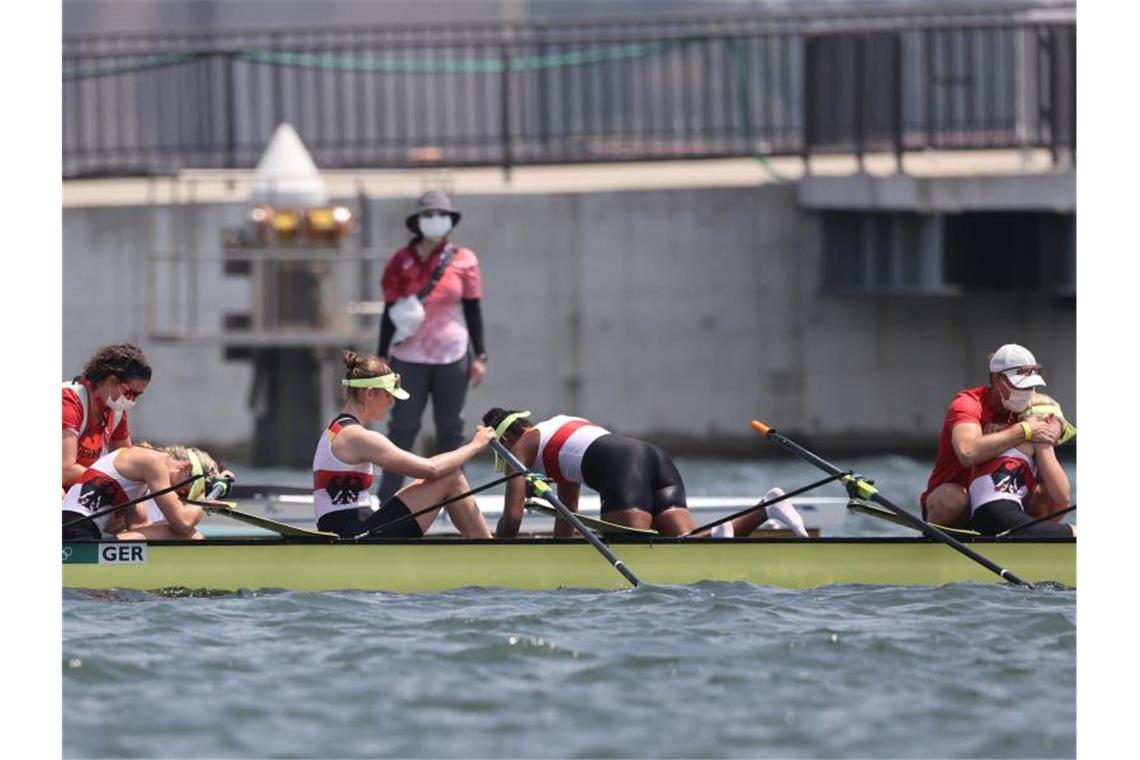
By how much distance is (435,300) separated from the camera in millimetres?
13703

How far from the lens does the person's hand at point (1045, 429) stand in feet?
37.0

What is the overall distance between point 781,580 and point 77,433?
132 inches

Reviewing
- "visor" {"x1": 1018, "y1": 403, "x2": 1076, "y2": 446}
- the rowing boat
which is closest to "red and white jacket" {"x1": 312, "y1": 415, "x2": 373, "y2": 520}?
the rowing boat

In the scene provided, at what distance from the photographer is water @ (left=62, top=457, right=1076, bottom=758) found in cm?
821

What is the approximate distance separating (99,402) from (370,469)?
1.31m

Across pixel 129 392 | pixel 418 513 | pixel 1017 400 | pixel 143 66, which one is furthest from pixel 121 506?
pixel 143 66

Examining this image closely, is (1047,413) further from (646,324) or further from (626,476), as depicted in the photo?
(646,324)

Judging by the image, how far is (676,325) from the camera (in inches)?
795

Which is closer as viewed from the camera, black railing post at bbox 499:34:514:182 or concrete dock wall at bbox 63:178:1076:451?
concrete dock wall at bbox 63:178:1076:451

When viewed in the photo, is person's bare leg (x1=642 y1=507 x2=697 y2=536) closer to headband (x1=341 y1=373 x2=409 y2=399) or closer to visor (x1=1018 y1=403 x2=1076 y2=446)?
headband (x1=341 y1=373 x2=409 y2=399)

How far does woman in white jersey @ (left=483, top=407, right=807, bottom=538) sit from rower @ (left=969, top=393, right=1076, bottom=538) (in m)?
0.87
